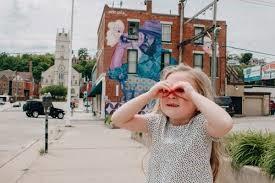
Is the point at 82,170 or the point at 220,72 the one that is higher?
the point at 220,72

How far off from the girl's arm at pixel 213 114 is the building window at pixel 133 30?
41.9m

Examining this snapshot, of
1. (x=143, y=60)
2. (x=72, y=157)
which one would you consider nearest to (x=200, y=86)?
(x=72, y=157)

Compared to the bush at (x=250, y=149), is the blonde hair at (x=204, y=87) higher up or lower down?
higher up

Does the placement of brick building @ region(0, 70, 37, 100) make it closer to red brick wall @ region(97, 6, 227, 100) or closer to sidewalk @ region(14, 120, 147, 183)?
red brick wall @ region(97, 6, 227, 100)

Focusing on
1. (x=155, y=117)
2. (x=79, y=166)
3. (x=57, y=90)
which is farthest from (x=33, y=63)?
(x=155, y=117)

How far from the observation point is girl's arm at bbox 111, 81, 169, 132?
9.31ft

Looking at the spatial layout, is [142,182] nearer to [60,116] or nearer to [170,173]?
[170,173]

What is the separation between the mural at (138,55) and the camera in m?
44.1

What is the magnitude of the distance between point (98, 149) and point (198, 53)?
30676 mm

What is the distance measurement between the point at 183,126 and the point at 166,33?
4319 centimetres

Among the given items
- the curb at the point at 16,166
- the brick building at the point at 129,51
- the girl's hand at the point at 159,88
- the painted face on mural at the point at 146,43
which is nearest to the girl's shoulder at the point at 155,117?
the girl's hand at the point at 159,88

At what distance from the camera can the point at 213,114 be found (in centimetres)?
270

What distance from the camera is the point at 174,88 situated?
278 cm

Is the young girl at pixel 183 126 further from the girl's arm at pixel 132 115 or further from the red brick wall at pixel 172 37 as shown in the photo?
the red brick wall at pixel 172 37
